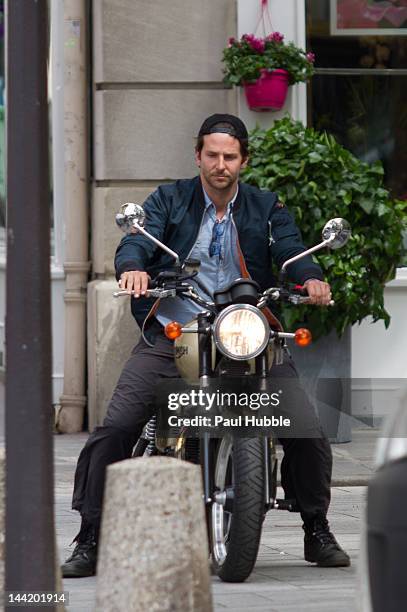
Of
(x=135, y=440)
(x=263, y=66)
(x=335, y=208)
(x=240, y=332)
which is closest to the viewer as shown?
(x=240, y=332)

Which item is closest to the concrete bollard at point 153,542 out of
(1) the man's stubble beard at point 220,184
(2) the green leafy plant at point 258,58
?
(1) the man's stubble beard at point 220,184

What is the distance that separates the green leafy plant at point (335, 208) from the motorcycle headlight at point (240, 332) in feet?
11.3

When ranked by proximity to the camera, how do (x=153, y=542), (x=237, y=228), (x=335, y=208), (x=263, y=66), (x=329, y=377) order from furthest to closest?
(x=263, y=66) → (x=329, y=377) → (x=335, y=208) → (x=237, y=228) → (x=153, y=542)

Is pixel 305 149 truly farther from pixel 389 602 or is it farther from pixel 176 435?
pixel 389 602

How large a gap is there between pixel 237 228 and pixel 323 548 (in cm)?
132

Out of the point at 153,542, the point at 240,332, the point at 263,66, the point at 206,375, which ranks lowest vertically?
the point at 153,542

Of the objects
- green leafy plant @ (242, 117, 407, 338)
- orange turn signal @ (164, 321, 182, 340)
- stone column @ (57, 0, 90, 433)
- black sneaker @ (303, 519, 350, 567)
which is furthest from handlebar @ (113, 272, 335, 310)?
stone column @ (57, 0, 90, 433)

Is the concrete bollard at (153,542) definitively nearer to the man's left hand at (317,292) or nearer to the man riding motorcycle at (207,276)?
the man's left hand at (317,292)

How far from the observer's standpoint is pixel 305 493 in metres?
6.01

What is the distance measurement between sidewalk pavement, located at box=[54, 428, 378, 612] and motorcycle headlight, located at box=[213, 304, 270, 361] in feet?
2.85

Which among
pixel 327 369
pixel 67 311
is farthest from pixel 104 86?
pixel 327 369

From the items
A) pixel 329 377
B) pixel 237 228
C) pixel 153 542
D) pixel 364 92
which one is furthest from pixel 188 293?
pixel 364 92

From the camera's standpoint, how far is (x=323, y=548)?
606 centimetres

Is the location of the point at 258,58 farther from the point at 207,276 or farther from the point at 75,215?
the point at 207,276
